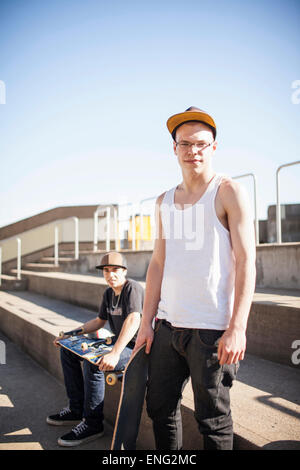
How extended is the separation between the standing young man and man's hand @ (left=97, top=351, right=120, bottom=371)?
717 mm

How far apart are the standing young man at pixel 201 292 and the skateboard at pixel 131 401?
0.25 feet

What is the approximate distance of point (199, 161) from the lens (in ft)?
4.94

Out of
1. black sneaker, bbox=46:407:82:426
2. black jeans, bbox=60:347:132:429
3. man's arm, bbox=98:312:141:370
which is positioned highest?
man's arm, bbox=98:312:141:370

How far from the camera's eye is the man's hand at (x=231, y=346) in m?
1.29

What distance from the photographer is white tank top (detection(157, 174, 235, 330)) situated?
4.58ft

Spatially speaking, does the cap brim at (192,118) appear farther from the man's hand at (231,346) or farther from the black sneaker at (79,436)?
the black sneaker at (79,436)

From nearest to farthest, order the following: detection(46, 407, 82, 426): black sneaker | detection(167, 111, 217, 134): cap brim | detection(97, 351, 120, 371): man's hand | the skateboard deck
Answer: detection(167, 111, 217, 134): cap brim < detection(97, 351, 120, 371): man's hand < the skateboard deck < detection(46, 407, 82, 426): black sneaker

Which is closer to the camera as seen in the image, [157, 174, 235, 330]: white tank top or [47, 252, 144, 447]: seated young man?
[157, 174, 235, 330]: white tank top

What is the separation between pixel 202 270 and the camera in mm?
1413

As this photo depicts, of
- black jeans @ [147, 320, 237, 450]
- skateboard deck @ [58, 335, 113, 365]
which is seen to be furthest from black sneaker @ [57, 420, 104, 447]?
black jeans @ [147, 320, 237, 450]

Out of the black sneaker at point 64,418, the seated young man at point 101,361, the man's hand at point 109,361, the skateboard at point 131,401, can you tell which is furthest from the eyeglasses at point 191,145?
the black sneaker at point 64,418

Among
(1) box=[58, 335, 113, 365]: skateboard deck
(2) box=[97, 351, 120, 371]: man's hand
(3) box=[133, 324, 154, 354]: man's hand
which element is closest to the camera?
(3) box=[133, 324, 154, 354]: man's hand

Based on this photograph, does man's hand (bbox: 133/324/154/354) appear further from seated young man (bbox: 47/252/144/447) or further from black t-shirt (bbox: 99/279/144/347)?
black t-shirt (bbox: 99/279/144/347)
